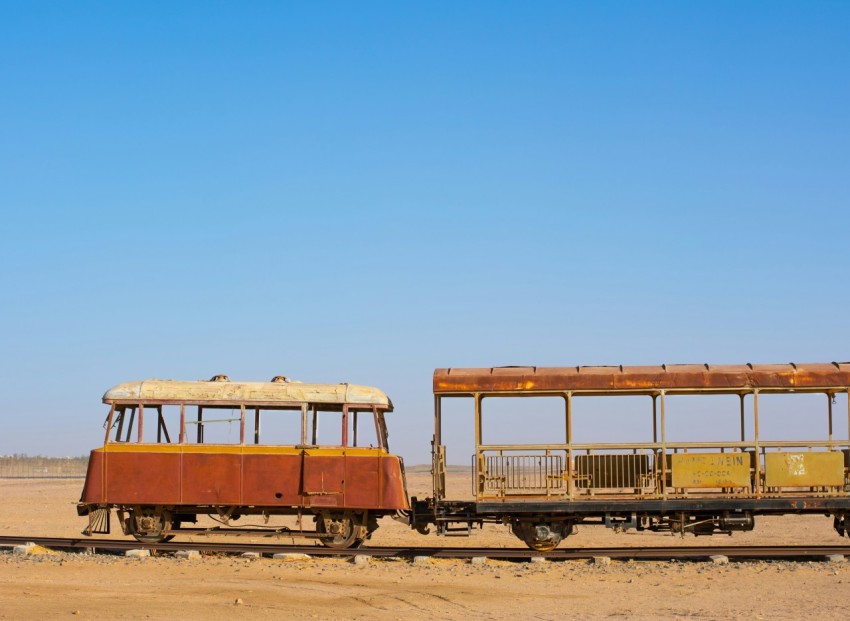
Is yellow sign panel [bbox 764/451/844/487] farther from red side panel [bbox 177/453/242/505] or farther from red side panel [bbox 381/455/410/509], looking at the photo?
red side panel [bbox 177/453/242/505]

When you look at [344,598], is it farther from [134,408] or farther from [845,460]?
[845,460]

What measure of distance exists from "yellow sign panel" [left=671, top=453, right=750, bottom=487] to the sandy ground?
1.76m

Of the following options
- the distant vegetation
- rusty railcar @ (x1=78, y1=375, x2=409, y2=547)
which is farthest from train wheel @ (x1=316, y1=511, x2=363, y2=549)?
the distant vegetation

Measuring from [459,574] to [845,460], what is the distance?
7393 millimetres

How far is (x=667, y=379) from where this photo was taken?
18328 mm

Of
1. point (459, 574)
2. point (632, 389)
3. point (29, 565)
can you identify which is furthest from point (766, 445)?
point (29, 565)

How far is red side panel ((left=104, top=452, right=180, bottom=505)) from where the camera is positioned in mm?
19172

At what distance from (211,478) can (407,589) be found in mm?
5687

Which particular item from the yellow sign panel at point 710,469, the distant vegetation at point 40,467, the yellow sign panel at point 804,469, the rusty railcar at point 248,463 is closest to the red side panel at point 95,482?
the rusty railcar at point 248,463

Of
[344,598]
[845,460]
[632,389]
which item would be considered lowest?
[344,598]

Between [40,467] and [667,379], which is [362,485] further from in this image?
[40,467]

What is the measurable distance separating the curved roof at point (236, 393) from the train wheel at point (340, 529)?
2.12 metres

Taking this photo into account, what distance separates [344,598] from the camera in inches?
557

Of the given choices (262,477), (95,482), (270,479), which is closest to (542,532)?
(270,479)
